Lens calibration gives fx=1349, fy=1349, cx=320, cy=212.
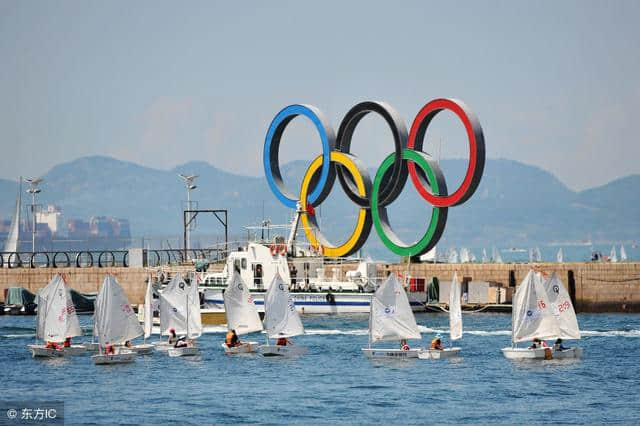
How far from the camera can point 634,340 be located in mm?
79250

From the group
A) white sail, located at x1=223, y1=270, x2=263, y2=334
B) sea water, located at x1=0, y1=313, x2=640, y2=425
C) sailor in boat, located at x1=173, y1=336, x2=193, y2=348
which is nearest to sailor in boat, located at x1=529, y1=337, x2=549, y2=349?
sea water, located at x1=0, y1=313, x2=640, y2=425

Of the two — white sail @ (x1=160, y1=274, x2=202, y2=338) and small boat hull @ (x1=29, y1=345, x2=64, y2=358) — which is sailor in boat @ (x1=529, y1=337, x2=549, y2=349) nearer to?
white sail @ (x1=160, y1=274, x2=202, y2=338)

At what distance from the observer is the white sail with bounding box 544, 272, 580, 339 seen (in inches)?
2781

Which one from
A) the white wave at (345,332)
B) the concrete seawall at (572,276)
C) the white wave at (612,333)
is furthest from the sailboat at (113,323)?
the concrete seawall at (572,276)

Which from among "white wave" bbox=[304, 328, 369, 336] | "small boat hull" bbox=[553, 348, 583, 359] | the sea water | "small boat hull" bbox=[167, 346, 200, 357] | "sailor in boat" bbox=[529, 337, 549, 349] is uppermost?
"white wave" bbox=[304, 328, 369, 336]

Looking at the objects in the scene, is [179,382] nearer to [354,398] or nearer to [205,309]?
[354,398]

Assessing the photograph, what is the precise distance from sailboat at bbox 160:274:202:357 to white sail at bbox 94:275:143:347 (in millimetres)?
4953

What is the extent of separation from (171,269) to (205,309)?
13954mm

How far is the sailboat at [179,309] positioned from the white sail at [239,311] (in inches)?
77.9

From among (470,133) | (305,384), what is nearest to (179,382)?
(305,384)

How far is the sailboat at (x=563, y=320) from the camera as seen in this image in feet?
232

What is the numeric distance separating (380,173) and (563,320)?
3136 centimetres

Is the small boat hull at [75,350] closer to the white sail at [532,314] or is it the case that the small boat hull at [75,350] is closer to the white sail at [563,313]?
the white sail at [532,314]

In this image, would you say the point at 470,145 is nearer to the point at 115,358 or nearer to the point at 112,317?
the point at 112,317
